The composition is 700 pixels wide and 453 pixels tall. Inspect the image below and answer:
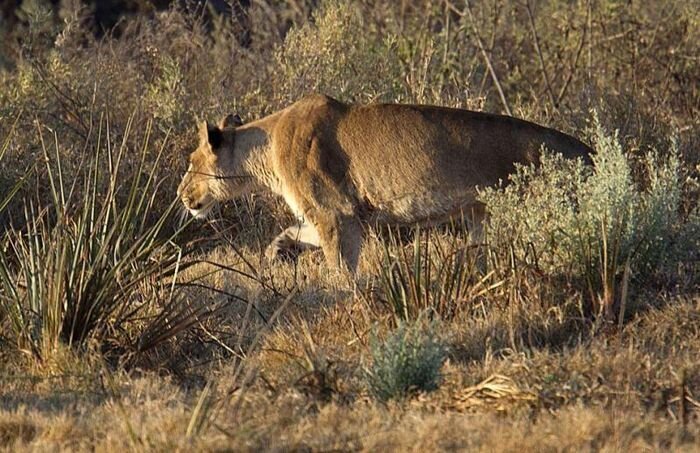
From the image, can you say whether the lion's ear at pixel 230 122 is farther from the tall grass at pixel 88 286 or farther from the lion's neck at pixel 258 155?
the tall grass at pixel 88 286

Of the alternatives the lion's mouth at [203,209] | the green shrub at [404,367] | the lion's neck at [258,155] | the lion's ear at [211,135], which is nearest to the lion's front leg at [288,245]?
the lion's neck at [258,155]

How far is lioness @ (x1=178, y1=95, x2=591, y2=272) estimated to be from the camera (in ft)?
29.2

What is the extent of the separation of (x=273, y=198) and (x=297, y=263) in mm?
1623

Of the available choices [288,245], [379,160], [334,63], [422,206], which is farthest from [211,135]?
[334,63]

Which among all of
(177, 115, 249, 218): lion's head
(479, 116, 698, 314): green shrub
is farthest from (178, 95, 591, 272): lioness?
(479, 116, 698, 314): green shrub

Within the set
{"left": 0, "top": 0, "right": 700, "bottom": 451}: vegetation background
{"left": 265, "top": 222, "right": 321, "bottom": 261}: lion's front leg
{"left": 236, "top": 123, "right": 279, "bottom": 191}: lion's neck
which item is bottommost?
{"left": 265, "top": 222, "right": 321, "bottom": 261}: lion's front leg

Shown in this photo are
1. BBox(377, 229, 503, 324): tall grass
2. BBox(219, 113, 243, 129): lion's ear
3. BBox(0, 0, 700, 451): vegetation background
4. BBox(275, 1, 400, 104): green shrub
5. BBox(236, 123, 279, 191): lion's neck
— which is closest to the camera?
BBox(0, 0, 700, 451): vegetation background

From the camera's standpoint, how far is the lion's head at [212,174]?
9773 millimetres

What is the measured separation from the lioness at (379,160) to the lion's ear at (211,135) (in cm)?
2

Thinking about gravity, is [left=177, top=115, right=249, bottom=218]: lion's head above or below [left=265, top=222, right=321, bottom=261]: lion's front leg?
above

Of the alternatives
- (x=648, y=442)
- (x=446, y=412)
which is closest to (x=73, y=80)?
(x=446, y=412)

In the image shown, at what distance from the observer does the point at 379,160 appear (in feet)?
30.2

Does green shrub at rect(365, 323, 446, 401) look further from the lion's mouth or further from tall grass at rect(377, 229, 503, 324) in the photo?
the lion's mouth

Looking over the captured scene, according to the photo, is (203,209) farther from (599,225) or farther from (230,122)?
(599,225)
